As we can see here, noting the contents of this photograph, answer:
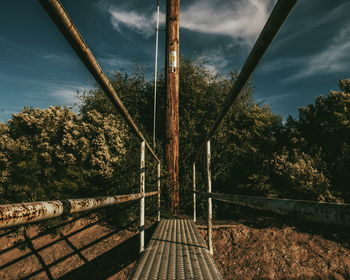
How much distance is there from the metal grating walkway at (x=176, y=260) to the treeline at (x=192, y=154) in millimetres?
2967

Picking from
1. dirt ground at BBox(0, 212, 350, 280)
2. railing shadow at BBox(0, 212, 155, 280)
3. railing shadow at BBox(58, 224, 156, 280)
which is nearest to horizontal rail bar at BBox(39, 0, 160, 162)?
dirt ground at BBox(0, 212, 350, 280)

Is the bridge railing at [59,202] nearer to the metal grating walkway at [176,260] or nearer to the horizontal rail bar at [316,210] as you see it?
the horizontal rail bar at [316,210]

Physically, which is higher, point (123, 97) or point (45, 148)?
point (123, 97)

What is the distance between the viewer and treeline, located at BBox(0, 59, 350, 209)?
4578 millimetres

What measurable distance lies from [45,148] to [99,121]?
1427mm

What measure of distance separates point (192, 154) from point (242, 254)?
3.08m

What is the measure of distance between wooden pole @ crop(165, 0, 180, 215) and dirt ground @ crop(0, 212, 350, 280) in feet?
5.88

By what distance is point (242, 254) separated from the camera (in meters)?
3.67

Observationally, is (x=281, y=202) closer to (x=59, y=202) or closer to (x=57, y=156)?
(x=59, y=202)

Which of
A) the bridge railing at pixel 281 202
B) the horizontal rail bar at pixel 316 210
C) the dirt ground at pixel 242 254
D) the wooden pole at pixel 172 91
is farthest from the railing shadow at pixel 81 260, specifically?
the horizontal rail bar at pixel 316 210

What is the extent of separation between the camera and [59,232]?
4527 mm

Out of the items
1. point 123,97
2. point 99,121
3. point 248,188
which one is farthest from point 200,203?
point 123,97

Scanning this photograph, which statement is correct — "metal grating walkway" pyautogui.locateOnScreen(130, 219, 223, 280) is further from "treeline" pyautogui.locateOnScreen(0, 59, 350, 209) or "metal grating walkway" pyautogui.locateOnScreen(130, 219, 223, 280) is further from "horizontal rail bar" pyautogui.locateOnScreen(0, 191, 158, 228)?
"treeline" pyautogui.locateOnScreen(0, 59, 350, 209)

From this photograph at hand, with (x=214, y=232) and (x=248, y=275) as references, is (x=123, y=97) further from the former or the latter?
(x=248, y=275)
